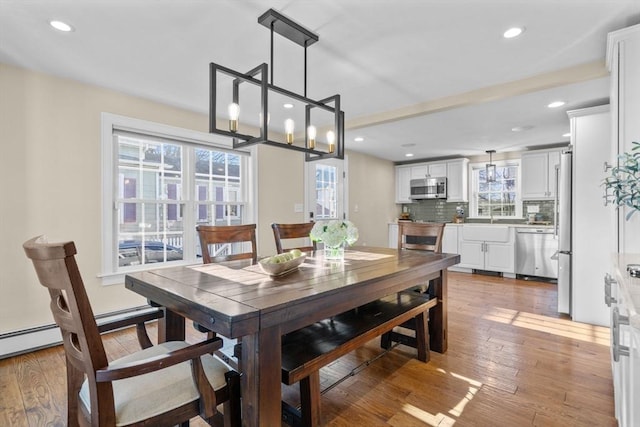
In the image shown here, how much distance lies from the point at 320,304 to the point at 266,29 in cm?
182

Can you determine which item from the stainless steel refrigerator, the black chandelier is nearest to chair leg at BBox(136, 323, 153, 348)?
the black chandelier

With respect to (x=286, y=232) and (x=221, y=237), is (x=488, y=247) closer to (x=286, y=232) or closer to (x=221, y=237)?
(x=286, y=232)

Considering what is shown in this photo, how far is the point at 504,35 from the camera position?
2166mm

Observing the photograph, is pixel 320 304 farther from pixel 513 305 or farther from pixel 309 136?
pixel 513 305

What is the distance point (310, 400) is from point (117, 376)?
0.96 m

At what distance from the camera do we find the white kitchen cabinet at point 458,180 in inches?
246

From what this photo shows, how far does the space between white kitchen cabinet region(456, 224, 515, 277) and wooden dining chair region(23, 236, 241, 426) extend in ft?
17.4

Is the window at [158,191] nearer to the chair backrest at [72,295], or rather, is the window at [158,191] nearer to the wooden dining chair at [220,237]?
the wooden dining chair at [220,237]

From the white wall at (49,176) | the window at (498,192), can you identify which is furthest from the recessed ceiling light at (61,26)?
the window at (498,192)

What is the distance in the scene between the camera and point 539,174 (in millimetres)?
5422

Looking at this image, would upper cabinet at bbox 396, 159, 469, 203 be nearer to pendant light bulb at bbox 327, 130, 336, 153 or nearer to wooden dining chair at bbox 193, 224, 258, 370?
pendant light bulb at bbox 327, 130, 336, 153

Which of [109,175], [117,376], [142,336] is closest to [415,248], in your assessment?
[142,336]

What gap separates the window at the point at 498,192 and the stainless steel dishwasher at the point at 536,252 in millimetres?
796

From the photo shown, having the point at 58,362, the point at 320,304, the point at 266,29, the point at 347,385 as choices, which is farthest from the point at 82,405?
the point at 266,29
